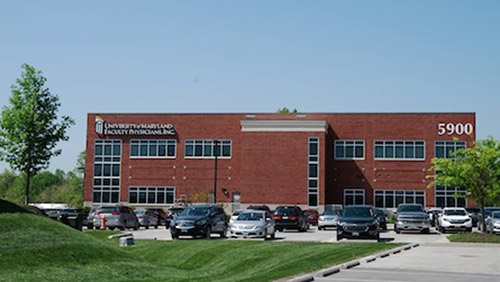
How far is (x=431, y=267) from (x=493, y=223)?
21.1 meters

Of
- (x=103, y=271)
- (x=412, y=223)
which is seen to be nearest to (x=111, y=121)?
(x=412, y=223)

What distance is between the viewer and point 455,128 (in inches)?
2694

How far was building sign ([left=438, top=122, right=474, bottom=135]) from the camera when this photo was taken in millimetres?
68125

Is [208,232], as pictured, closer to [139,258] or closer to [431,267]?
[139,258]

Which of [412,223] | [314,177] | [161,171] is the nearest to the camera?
[412,223]

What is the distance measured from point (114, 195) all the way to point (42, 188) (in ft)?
303

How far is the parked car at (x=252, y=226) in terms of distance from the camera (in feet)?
107

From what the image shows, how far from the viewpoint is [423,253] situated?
24375 millimetres

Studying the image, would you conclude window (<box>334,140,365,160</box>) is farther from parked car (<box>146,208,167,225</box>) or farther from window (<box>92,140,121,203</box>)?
parked car (<box>146,208,167,225</box>)

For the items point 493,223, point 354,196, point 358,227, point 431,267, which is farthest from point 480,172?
point 354,196

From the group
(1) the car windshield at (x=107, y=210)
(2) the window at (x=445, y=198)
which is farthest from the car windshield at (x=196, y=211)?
(2) the window at (x=445, y=198)

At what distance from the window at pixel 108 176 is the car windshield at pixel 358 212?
44069 mm

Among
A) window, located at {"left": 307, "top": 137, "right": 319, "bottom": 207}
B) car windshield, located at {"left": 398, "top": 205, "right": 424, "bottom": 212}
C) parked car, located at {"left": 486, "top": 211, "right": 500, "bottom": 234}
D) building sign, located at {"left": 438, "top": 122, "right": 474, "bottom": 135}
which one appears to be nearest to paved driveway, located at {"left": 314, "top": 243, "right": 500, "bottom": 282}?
parked car, located at {"left": 486, "top": 211, "right": 500, "bottom": 234}

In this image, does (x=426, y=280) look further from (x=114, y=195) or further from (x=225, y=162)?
(x=114, y=195)
